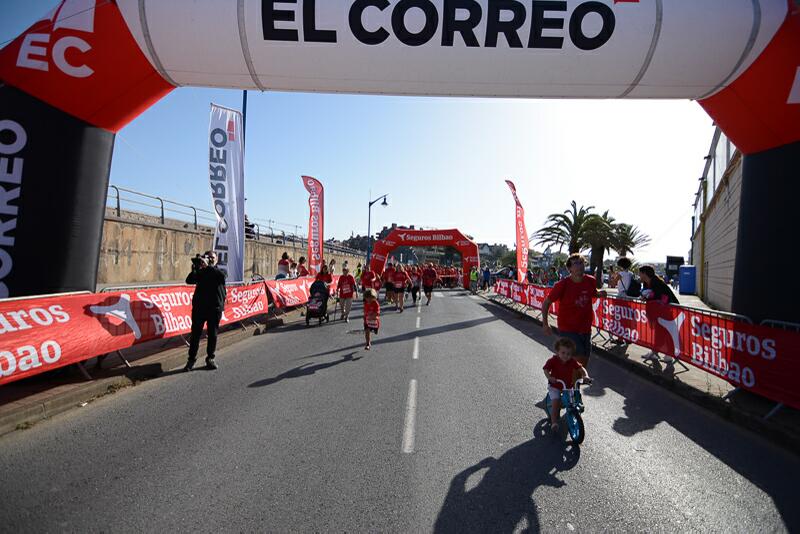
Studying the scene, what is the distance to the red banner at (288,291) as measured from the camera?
13.5 m

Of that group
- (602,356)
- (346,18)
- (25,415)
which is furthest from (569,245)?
(25,415)

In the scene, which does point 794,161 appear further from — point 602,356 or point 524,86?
point 602,356

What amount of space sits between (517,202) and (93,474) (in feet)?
64.5

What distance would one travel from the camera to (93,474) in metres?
3.56

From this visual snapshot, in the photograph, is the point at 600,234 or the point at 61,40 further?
the point at 600,234

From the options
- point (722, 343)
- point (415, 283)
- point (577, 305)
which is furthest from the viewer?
point (415, 283)

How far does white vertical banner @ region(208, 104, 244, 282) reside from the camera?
1049 centimetres

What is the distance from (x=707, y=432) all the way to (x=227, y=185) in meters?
10.7

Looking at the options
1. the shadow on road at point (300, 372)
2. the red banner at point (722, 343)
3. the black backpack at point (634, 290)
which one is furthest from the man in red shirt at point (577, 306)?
the black backpack at point (634, 290)

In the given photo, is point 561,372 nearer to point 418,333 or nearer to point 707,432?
point 707,432

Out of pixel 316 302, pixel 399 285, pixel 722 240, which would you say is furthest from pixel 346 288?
pixel 722 240

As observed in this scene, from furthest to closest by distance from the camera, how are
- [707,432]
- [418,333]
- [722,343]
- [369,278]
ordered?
1. [369,278]
2. [418,333]
3. [722,343]
4. [707,432]

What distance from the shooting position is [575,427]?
426 cm

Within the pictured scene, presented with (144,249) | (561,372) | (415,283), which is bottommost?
(561,372)
